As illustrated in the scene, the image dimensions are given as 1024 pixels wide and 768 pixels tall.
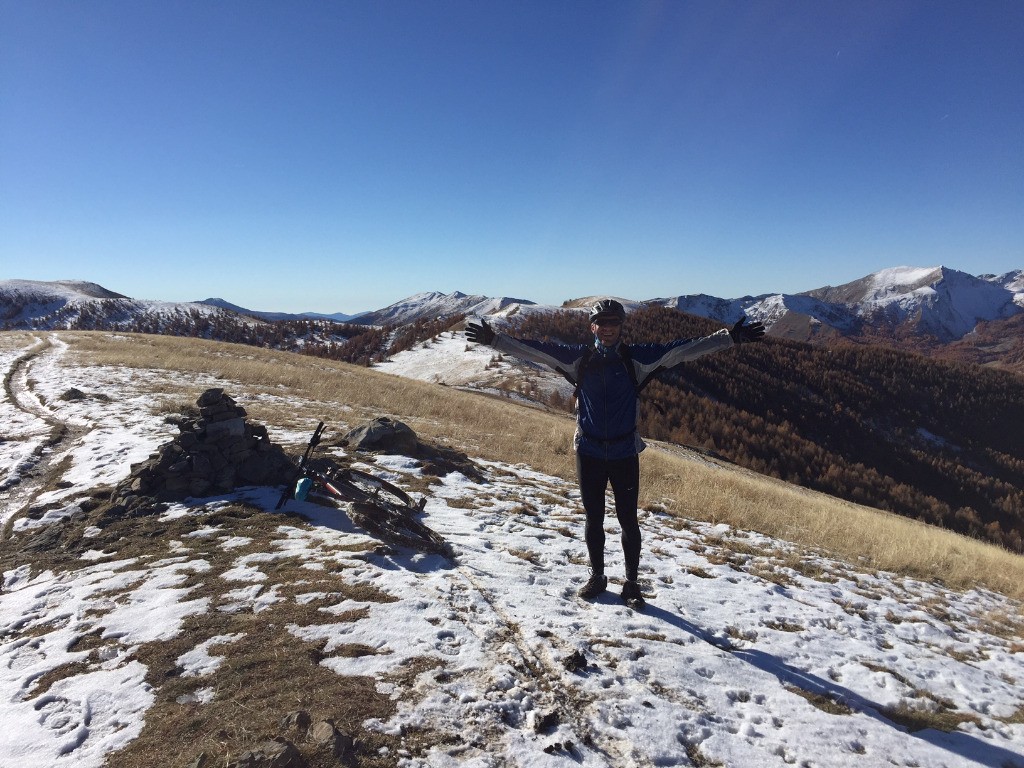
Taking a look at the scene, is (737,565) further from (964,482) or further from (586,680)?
(964,482)

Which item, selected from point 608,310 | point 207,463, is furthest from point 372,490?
point 608,310

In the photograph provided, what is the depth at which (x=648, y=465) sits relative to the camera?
1561 cm

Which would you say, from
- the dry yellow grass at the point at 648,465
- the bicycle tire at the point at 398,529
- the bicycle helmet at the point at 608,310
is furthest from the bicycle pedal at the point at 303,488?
the dry yellow grass at the point at 648,465

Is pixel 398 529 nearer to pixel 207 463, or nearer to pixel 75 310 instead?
pixel 207 463

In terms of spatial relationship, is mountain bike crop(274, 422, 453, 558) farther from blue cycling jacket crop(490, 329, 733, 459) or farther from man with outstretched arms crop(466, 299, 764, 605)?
blue cycling jacket crop(490, 329, 733, 459)

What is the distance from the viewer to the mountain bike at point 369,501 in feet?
24.0

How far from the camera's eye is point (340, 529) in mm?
7855

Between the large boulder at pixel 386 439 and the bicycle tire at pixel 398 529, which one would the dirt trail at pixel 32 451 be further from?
the large boulder at pixel 386 439

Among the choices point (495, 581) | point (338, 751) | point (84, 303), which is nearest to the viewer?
point (338, 751)

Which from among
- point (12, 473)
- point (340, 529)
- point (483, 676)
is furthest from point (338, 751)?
point (12, 473)

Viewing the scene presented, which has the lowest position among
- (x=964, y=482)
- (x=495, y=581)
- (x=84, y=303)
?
(x=964, y=482)

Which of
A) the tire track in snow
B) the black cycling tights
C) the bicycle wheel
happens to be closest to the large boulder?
the bicycle wheel

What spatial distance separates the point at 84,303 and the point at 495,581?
215019mm

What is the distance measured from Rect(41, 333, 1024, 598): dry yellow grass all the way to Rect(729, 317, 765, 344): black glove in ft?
21.3
